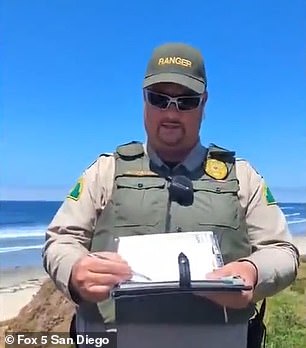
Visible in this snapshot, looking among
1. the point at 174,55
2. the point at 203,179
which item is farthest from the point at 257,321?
the point at 174,55

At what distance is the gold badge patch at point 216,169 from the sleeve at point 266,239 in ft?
0.12

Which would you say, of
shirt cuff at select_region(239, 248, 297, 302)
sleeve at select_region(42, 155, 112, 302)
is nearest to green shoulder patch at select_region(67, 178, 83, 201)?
sleeve at select_region(42, 155, 112, 302)

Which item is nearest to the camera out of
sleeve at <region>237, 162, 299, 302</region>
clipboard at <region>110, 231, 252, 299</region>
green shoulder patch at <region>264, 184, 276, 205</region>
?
clipboard at <region>110, 231, 252, 299</region>

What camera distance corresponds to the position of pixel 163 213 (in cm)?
118

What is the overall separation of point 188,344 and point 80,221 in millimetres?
309

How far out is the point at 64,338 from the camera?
1446mm

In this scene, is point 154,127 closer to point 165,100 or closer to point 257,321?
point 165,100

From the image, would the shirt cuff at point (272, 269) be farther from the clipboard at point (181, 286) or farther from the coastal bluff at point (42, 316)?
the coastal bluff at point (42, 316)

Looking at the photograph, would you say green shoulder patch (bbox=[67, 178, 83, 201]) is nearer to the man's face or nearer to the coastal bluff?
the man's face

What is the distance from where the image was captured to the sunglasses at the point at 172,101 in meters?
1.18

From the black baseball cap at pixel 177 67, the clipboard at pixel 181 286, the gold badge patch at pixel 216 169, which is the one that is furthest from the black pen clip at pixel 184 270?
the black baseball cap at pixel 177 67

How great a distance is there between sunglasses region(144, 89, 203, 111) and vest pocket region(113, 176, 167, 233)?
154 mm

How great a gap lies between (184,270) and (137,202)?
0.22m

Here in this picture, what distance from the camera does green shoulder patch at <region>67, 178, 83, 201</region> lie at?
3.85 ft
